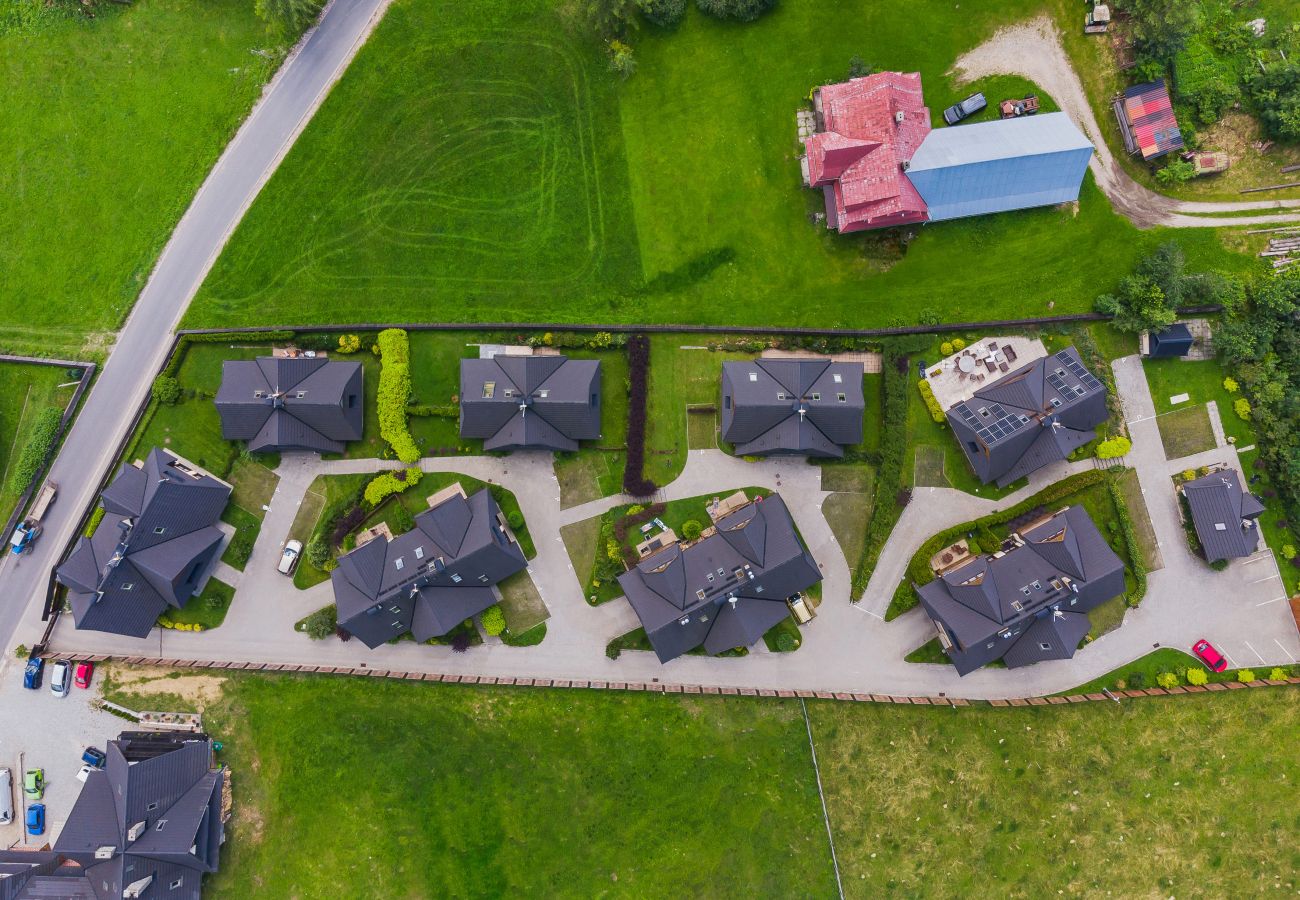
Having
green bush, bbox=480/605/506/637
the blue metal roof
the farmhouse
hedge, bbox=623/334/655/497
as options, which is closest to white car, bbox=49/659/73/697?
green bush, bbox=480/605/506/637

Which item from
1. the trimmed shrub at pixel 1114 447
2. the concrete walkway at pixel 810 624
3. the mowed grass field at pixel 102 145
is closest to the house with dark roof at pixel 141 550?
the concrete walkway at pixel 810 624

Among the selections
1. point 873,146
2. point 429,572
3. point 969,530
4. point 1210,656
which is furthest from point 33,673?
point 1210,656

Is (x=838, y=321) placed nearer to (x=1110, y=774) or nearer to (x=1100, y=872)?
(x=1110, y=774)

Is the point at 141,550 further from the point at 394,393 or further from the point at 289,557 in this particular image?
the point at 394,393

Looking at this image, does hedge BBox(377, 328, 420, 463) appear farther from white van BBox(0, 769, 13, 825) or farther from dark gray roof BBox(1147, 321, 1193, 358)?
dark gray roof BBox(1147, 321, 1193, 358)

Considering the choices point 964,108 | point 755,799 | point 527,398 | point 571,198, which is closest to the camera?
point 527,398

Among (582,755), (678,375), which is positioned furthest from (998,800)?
(678,375)

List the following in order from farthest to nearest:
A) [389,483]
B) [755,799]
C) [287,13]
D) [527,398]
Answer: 1. [389,483]
2. [755,799]
3. [287,13]
4. [527,398]
